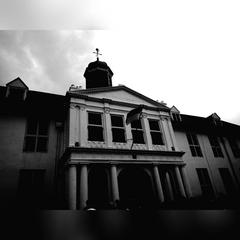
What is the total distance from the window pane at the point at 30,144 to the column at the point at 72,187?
3698 mm

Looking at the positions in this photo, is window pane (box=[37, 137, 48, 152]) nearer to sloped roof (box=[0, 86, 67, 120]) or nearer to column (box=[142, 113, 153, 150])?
sloped roof (box=[0, 86, 67, 120])

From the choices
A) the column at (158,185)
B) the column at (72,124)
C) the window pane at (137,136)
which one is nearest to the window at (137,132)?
the window pane at (137,136)

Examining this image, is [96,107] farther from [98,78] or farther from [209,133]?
[209,133]

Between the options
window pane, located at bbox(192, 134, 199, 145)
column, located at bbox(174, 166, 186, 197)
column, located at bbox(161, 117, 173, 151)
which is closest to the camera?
column, located at bbox(174, 166, 186, 197)

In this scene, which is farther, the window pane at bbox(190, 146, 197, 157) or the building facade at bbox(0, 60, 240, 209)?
the window pane at bbox(190, 146, 197, 157)

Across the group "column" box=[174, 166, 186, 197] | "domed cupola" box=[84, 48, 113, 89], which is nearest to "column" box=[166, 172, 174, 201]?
"column" box=[174, 166, 186, 197]

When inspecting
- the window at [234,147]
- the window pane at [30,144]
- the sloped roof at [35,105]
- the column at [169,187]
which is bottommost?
the column at [169,187]

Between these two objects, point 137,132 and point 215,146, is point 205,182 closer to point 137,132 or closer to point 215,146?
point 215,146

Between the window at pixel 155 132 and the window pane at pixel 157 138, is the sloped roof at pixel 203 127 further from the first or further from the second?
the window pane at pixel 157 138

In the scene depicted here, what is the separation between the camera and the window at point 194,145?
1573cm

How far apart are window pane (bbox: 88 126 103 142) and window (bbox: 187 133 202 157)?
9667 millimetres

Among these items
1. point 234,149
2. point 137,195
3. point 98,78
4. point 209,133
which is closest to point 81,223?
point 137,195

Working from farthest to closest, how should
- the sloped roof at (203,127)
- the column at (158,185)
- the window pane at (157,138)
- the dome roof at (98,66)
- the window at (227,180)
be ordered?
the sloped roof at (203,127) < the dome roof at (98,66) < the window at (227,180) < the window pane at (157,138) < the column at (158,185)

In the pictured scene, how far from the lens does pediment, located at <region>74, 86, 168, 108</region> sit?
12242mm
